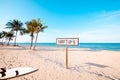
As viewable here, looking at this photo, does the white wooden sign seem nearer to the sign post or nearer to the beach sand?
the sign post

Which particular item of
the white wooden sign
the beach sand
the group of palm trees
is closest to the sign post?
the white wooden sign

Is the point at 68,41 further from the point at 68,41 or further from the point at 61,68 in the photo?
the point at 61,68

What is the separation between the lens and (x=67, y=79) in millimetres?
4992

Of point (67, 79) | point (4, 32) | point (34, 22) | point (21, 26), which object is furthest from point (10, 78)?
point (4, 32)

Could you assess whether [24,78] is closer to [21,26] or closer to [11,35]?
[21,26]

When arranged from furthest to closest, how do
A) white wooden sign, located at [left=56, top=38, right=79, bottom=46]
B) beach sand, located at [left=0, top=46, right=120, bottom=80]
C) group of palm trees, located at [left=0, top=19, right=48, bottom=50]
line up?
1. group of palm trees, located at [left=0, top=19, right=48, bottom=50]
2. white wooden sign, located at [left=56, top=38, right=79, bottom=46]
3. beach sand, located at [left=0, top=46, right=120, bottom=80]

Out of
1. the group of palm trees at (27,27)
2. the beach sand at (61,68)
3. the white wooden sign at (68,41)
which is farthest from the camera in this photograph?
the group of palm trees at (27,27)

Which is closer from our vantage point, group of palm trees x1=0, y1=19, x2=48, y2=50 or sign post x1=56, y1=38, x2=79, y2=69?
sign post x1=56, y1=38, x2=79, y2=69

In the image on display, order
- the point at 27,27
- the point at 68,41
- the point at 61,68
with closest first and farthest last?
the point at 68,41
the point at 61,68
the point at 27,27

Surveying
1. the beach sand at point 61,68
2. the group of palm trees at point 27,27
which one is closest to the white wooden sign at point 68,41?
the beach sand at point 61,68

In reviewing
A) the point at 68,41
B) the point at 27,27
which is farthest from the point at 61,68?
the point at 27,27

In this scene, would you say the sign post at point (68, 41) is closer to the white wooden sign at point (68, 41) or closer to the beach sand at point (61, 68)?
the white wooden sign at point (68, 41)

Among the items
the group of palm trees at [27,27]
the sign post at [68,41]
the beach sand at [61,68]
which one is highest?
the group of palm trees at [27,27]

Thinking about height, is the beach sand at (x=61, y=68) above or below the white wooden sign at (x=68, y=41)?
below
